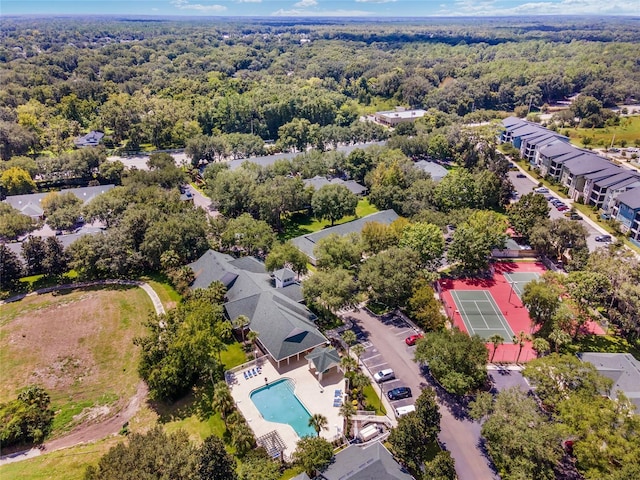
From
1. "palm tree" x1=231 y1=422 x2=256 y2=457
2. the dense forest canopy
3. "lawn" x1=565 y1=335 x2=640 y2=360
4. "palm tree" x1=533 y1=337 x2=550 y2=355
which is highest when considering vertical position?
the dense forest canopy

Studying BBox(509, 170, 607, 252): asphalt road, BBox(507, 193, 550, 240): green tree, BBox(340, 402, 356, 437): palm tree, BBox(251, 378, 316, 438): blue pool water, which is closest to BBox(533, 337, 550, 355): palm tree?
BBox(340, 402, 356, 437): palm tree

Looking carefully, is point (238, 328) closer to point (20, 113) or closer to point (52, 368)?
point (52, 368)

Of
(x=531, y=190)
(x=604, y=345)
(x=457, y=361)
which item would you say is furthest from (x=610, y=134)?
(x=457, y=361)

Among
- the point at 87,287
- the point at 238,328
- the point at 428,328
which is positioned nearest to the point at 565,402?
the point at 428,328

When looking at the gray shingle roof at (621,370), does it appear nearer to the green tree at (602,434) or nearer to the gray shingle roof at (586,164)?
the green tree at (602,434)

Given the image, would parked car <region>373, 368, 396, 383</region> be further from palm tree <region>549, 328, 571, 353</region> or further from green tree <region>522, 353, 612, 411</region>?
palm tree <region>549, 328, 571, 353</region>
